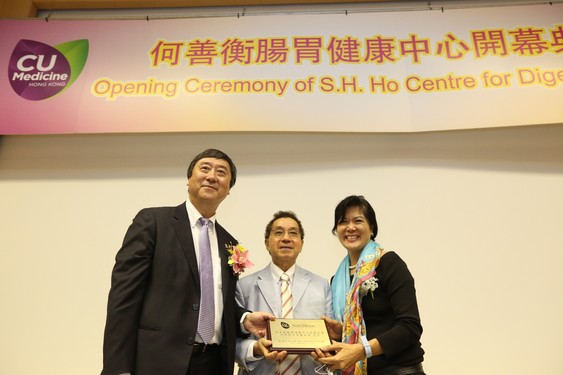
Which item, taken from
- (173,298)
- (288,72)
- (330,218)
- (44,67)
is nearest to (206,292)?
(173,298)

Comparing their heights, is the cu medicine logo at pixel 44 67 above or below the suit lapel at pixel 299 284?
above

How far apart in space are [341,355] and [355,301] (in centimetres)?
26

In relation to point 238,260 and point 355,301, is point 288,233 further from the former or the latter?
point 355,301

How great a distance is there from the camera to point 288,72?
311 centimetres

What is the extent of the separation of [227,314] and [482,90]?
2.48m

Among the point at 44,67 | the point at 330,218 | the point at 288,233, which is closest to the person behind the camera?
the point at 288,233

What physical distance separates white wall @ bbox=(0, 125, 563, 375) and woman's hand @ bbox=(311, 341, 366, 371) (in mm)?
1291

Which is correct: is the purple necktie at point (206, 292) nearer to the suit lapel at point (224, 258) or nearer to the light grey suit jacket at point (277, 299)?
the suit lapel at point (224, 258)

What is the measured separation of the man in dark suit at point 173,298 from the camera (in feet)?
4.82

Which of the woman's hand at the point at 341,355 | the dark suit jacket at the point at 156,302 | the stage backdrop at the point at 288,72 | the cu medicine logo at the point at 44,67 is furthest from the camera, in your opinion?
the cu medicine logo at the point at 44,67

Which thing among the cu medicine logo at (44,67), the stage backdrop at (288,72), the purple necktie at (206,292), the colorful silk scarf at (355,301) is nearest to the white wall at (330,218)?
the stage backdrop at (288,72)

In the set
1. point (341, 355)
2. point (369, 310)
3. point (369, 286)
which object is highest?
point (369, 286)

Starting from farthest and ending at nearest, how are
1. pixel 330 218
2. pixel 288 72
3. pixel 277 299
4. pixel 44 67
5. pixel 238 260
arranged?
pixel 44 67, pixel 288 72, pixel 330 218, pixel 277 299, pixel 238 260

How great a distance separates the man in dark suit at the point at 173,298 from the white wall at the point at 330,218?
3.89ft
